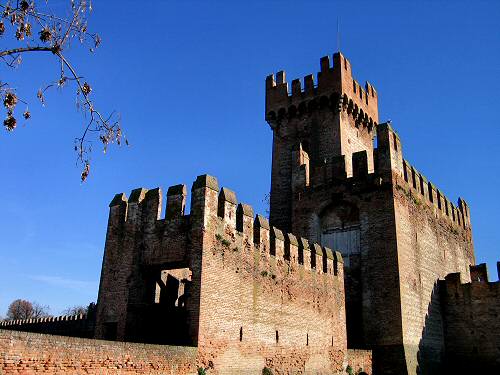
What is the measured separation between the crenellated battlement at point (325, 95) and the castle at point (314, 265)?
88 mm

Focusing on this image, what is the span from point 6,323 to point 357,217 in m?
20.3

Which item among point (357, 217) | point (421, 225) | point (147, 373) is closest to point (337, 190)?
point (357, 217)

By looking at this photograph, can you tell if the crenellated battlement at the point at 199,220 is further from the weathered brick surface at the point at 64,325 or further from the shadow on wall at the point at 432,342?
the shadow on wall at the point at 432,342

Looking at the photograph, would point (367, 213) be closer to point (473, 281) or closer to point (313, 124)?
point (473, 281)

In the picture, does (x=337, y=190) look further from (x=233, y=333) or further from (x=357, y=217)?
(x=233, y=333)

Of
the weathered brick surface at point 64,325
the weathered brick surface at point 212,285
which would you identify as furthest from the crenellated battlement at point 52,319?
the weathered brick surface at point 212,285

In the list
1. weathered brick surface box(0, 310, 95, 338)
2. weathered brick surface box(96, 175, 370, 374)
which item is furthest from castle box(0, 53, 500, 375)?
weathered brick surface box(0, 310, 95, 338)

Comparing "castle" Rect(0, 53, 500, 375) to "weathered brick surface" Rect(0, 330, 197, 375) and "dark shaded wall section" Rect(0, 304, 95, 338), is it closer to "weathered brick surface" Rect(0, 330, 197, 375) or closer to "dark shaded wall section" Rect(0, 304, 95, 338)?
"weathered brick surface" Rect(0, 330, 197, 375)

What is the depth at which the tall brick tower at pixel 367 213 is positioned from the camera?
2291 centimetres

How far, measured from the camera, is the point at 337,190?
2598cm

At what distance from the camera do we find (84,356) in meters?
10.8

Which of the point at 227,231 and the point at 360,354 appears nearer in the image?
the point at 227,231

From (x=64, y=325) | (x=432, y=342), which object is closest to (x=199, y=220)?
(x=64, y=325)

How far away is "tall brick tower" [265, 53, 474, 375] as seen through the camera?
75.2 ft
